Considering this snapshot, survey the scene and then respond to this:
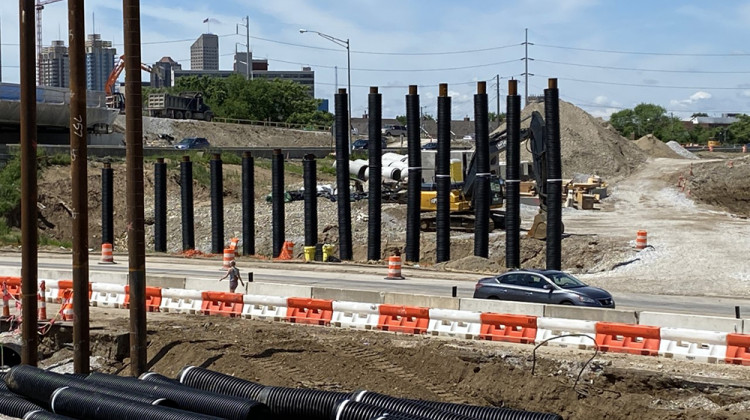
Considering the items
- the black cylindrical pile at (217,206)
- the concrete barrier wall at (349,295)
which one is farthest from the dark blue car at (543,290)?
the black cylindrical pile at (217,206)

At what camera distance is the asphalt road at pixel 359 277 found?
27509 millimetres

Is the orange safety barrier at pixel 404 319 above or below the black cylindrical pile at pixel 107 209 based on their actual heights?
below

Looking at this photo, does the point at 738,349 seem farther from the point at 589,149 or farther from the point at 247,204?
the point at 589,149

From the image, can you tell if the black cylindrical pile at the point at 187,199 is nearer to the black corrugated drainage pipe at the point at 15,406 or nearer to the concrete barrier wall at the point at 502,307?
the concrete barrier wall at the point at 502,307

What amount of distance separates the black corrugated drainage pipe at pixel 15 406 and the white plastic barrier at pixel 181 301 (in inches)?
373

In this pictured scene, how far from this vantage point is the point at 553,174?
3588cm

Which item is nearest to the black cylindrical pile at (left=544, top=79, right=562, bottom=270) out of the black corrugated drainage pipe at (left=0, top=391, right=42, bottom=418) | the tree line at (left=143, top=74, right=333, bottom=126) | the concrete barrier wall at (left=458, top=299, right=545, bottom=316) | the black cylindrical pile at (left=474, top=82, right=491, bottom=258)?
the black cylindrical pile at (left=474, top=82, right=491, bottom=258)

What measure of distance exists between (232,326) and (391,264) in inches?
433

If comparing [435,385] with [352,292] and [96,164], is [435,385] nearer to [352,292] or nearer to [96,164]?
[352,292]

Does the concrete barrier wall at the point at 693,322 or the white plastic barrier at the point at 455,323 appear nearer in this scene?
the concrete barrier wall at the point at 693,322

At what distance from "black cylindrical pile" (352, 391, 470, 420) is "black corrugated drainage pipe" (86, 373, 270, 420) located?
1484 mm

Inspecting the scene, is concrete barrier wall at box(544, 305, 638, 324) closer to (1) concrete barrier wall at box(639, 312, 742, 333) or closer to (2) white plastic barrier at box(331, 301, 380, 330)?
(1) concrete barrier wall at box(639, 312, 742, 333)

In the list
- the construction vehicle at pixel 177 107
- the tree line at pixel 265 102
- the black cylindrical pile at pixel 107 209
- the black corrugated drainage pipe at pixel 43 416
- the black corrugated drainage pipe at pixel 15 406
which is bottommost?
the black corrugated drainage pipe at pixel 15 406

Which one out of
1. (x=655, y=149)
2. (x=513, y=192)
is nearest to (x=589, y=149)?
(x=655, y=149)
